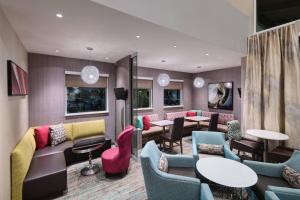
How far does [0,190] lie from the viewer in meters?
1.72

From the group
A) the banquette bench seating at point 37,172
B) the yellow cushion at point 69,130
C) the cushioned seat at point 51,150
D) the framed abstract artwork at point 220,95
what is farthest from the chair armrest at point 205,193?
the framed abstract artwork at point 220,95

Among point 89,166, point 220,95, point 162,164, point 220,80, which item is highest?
point 220,80

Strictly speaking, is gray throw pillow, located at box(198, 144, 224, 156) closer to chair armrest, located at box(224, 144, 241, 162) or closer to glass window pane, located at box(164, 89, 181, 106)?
chair armrest, located at box(224, 144, 241, 162)

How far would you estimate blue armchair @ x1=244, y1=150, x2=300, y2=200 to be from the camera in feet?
5.64

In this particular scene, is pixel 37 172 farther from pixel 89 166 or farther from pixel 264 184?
pixel 264 184

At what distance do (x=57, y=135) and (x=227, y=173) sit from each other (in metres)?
3.64

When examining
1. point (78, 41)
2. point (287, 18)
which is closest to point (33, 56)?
point (78, 41)

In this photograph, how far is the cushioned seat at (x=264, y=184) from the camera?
6.46 feet

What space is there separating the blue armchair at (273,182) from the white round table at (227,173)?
8.3 inches

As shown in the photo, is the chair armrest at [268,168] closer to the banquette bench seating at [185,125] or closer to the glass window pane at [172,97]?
the banquette bench seating at [185,125]

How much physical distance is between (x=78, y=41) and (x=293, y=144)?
196 inches

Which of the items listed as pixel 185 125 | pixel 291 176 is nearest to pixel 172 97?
pixel 185 125

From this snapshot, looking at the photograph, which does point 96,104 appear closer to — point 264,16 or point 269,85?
point 269,85

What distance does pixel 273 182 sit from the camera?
2121 millimetres
